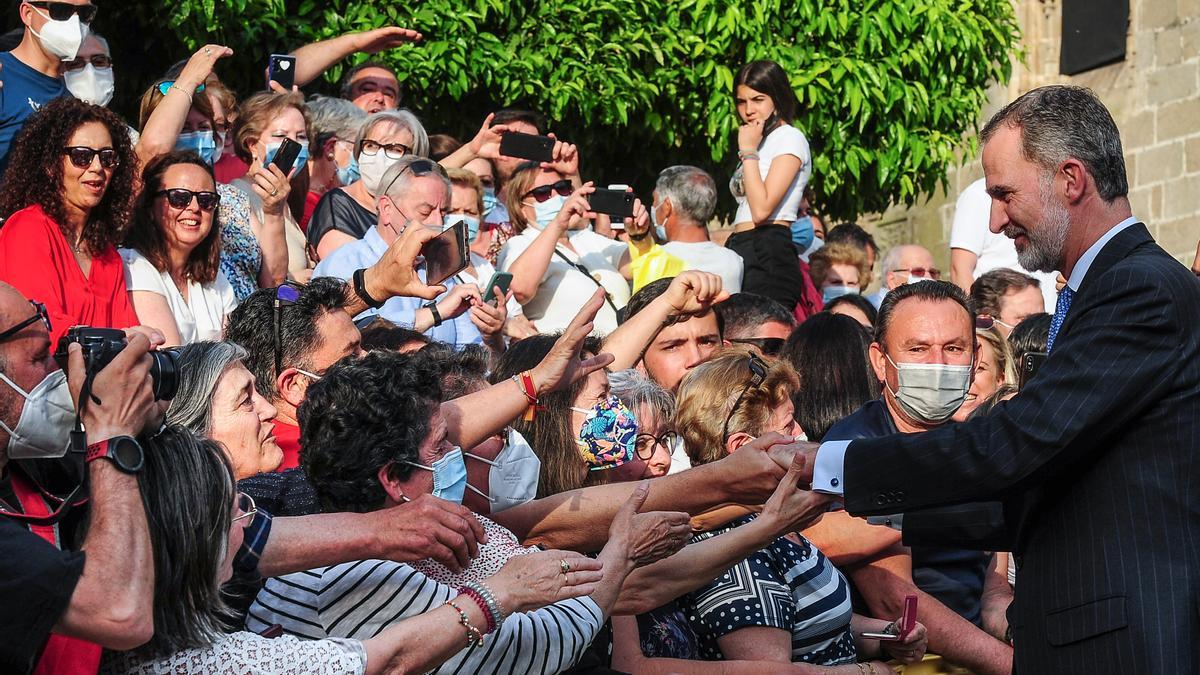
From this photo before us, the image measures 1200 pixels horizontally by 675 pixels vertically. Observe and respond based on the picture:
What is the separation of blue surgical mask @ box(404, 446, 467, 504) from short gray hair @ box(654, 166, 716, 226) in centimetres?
483

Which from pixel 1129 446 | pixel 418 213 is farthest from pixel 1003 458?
pixel 418 213

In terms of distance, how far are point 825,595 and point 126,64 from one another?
6791 millimetres

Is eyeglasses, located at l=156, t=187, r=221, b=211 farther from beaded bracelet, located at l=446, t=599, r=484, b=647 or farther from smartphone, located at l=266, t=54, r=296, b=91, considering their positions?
beaded bracelet, located at l=446, t=599, r=484, b=647

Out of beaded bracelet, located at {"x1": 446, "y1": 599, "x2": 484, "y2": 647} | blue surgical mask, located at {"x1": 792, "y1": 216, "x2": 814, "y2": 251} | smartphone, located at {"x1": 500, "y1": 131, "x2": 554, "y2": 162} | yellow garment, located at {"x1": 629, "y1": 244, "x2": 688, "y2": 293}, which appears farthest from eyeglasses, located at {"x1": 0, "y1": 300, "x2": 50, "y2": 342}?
blue surgical mask, located at {"x1": 792, "y1": 216, "x2": 814, "y2": 251}

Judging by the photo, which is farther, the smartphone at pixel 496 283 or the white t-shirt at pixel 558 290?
the white t-shirt at pixel 558 290

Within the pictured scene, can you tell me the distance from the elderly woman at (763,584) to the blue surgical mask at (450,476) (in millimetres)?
930

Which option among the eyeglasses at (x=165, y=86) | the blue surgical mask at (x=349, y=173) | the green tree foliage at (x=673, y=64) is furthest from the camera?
the green tree foliage at (x=673, y=64)

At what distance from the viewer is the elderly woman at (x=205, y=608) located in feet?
11.3

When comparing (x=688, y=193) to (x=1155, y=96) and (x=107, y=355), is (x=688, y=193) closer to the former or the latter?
(x=107, y=355)

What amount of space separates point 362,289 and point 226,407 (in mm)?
1162

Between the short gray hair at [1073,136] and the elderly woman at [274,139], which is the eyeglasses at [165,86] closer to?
the elderly woman at [274,139]

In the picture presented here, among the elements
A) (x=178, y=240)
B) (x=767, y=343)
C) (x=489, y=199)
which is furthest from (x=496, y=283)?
(x=489, y=199)

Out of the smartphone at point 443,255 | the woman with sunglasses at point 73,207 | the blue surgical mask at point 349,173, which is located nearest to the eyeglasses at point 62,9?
the woman with sunglasses at point 73,207

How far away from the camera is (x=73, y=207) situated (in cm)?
593
